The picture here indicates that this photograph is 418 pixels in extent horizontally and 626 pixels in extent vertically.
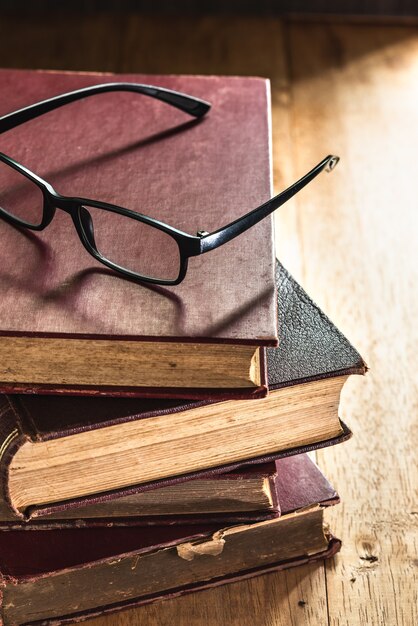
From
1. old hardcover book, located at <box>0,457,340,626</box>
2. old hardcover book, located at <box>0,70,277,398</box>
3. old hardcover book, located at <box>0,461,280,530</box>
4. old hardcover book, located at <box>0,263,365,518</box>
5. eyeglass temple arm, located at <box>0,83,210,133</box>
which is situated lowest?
old hardcover book, located at <box>0,457,340,626</box>

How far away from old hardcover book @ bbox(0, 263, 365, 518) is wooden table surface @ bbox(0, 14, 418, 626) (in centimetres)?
14

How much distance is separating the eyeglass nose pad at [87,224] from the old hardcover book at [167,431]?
0.12 m

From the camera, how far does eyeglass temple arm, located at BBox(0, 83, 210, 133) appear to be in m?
0.88

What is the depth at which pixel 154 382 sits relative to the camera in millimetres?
723

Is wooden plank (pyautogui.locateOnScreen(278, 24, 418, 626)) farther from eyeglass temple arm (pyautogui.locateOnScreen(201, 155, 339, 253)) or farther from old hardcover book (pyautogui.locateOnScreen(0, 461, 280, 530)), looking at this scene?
eyeglass temple arm (pyautogui.locateOnScreen(201, 155, 339, 253))

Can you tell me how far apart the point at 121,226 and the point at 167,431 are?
171 millimetres

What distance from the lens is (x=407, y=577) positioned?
2.88 feet

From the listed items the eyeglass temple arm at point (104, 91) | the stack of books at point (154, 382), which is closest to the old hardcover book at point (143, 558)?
the stack of books at point (154, 382)

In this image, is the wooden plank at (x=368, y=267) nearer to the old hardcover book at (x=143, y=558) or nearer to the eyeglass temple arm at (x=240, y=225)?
the old hardcover book at (x=143, y=558)

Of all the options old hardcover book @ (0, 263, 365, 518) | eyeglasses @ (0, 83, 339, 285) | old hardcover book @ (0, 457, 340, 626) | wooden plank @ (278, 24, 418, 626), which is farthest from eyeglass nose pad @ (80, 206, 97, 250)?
wooden plank @ (278, 24, 418, 626)

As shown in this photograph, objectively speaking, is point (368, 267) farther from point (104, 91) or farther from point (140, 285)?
point (140, 285)

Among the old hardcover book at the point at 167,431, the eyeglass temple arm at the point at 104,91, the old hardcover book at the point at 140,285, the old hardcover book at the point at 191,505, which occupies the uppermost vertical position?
the eyeglass temple arm at the point at 104,91

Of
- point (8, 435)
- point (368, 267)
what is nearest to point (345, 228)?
point (368, 267)

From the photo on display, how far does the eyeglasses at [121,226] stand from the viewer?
72cm
